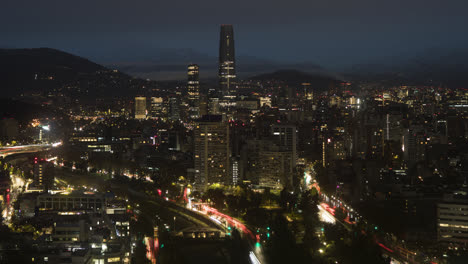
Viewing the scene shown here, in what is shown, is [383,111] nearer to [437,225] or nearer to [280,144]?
[280,144]

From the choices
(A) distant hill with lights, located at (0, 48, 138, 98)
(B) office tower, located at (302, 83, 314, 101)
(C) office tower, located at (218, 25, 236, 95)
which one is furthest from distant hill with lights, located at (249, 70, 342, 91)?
(A) distant hill with lights, located at (0, 48, 138, 98)

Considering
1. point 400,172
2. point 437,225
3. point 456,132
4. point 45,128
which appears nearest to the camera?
point 437,225

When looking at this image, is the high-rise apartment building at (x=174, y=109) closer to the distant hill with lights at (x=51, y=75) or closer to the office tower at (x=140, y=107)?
the office tower at (x=140, y=107)

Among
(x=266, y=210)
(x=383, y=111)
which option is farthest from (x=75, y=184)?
(x=383, y=111)

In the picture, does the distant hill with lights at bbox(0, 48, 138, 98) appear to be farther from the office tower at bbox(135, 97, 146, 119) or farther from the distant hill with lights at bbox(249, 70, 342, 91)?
the distant hill with lights at bbox(249, 70, 342, 91)

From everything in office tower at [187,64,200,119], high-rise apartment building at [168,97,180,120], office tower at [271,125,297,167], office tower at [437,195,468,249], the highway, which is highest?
office tower at [187,64,200,119]

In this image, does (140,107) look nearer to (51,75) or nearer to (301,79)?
(51,75)
